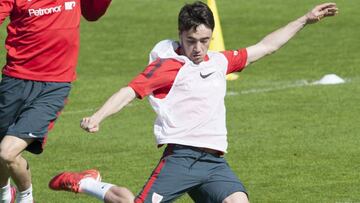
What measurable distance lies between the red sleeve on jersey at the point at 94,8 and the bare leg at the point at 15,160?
143cm

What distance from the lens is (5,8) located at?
436 inches

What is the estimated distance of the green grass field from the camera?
12664 mm

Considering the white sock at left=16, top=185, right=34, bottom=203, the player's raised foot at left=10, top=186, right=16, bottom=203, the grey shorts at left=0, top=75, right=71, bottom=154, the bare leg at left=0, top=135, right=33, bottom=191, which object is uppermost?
the grey shorts at left=0, top=75, right=71, bottom=154

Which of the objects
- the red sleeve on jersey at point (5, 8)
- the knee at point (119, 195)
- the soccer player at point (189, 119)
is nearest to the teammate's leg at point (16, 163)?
the red sleeve on jersey at point (5, 8)

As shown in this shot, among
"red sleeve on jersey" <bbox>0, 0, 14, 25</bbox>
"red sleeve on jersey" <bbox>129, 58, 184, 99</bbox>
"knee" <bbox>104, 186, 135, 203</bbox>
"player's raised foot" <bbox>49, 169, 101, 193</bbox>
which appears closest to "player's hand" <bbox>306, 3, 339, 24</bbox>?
"red sleeve on jersey" <bbox>129, 58, 184, 99</bbox>

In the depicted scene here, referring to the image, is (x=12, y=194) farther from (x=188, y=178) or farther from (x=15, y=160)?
(x=188, y=178)

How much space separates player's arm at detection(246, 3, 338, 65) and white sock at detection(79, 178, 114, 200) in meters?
1.47

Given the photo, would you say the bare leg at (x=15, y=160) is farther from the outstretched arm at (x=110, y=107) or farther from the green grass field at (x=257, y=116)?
the outstretched arm at (x=110, y=107)

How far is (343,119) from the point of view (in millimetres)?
15555

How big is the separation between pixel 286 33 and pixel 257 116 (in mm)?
5968

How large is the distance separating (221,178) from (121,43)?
45.3 ft

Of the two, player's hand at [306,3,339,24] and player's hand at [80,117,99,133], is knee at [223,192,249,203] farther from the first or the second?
player's hand at [306,3,339,24]

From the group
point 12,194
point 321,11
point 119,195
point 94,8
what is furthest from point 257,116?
point 119,195

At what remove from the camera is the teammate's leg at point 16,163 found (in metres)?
11.0
